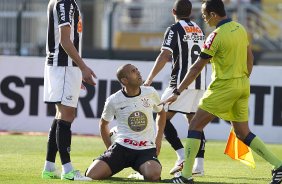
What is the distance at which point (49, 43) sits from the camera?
1064cm

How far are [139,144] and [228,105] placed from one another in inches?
45.6

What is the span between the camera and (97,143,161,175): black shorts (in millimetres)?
10406

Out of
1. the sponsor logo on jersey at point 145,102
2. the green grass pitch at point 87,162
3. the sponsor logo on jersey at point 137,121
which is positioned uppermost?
the sponsor logo on jersey at point 145,102

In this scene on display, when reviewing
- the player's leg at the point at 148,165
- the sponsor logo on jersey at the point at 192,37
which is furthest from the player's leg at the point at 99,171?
the sponsor logo on jersey at the point at 192,37

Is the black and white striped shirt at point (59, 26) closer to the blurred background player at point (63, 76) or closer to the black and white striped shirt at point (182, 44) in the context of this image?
the blurred background player at point (63, 76)

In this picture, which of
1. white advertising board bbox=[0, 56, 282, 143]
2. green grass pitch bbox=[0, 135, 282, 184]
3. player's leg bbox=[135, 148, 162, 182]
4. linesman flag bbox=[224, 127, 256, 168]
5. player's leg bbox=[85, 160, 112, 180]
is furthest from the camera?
white advertising board bbox=[0, 56, 282, 143]

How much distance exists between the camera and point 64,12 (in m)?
10.3

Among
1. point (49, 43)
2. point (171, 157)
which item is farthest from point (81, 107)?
point (49, 43)

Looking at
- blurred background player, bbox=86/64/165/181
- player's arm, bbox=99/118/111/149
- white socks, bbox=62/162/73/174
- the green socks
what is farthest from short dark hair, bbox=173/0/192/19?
white socks, bbox=62/162/73/174

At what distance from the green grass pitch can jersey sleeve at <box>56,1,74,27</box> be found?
1777 mm

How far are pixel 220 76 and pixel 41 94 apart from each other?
8624 millimetres

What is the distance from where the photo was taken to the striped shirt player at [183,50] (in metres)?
11.8

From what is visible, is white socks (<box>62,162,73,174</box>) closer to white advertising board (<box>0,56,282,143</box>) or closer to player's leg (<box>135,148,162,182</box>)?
player's leg (<box>135,148,162,182</box>)

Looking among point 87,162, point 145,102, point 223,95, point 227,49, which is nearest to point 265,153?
point 223,95
